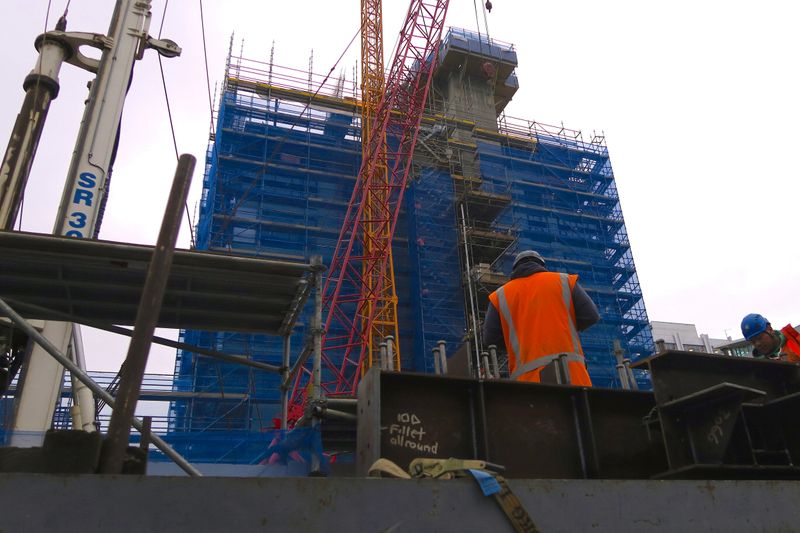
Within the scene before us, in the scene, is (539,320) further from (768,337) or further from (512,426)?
(768,337)

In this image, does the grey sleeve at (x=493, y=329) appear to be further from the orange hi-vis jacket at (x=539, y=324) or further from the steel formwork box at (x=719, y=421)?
the steel formwork box at (x=719, y=421)

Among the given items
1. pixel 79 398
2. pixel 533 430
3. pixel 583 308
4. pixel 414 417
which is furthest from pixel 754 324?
pixel 79 398

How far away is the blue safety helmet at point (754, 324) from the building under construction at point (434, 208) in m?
15.7

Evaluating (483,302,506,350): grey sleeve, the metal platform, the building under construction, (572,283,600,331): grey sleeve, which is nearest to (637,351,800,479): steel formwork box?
(572,283,600,331): grey sleeve

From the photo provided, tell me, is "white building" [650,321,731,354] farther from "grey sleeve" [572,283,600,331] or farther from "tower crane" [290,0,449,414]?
"grey sleeve" [572,283,600,331]

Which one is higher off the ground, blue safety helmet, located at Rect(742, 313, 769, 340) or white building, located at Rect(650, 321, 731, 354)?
white building, located at Rect(650, 321, 731, 354)

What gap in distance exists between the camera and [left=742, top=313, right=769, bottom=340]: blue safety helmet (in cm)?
541

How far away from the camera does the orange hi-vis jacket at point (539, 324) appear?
455cm

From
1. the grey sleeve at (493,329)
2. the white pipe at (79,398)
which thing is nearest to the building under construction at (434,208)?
the white pipe at (79,398)

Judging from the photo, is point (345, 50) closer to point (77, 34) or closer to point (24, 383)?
point (77, 34)

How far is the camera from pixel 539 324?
465 centimetres

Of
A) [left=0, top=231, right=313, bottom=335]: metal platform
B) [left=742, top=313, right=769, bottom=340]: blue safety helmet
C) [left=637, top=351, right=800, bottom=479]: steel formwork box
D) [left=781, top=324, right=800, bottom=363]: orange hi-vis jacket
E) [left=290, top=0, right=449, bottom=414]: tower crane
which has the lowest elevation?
[left=637, top=351, right=800, bottom=479]: steel formwork box

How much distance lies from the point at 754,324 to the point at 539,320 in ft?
7.10

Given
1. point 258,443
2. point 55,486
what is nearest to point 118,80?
point 258,443
